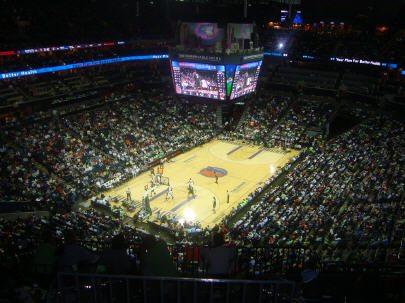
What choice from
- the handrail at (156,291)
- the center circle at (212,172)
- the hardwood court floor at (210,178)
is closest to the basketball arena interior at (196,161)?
the handrail at (156,291)

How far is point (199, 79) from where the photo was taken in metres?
36.4

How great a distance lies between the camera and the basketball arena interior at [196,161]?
9070 mm

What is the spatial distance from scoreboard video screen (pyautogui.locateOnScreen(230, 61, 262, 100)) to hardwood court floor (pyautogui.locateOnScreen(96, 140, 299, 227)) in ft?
18.7

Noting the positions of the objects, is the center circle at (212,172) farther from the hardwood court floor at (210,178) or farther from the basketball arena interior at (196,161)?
the basketball arena interior at (196,161)

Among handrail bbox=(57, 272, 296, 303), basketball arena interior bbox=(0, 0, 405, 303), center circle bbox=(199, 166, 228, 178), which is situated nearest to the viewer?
handrail bbox=(57, 272, 296, 303)

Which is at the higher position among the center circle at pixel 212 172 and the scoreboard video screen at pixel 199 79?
the scoreboard video screen at pixel 199 79

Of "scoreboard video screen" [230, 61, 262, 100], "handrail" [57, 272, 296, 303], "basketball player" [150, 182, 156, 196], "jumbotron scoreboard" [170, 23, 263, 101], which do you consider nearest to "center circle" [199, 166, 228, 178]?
"basketball player" [150, 182, 156, 196]

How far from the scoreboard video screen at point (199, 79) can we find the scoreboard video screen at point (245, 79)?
1322 millimetres

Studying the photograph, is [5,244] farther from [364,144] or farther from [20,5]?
[20,5]

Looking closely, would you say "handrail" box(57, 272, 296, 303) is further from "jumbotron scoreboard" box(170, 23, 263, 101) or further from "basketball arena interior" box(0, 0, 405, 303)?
"jumbotron scoreboard" box(170, 23, 263, 101)

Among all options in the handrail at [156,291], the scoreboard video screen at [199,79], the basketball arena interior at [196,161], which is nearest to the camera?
the handrail at [156,291]

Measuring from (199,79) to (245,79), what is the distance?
171 inches

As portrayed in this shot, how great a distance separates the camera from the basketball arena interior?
907cm

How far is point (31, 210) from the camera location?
21484mm
